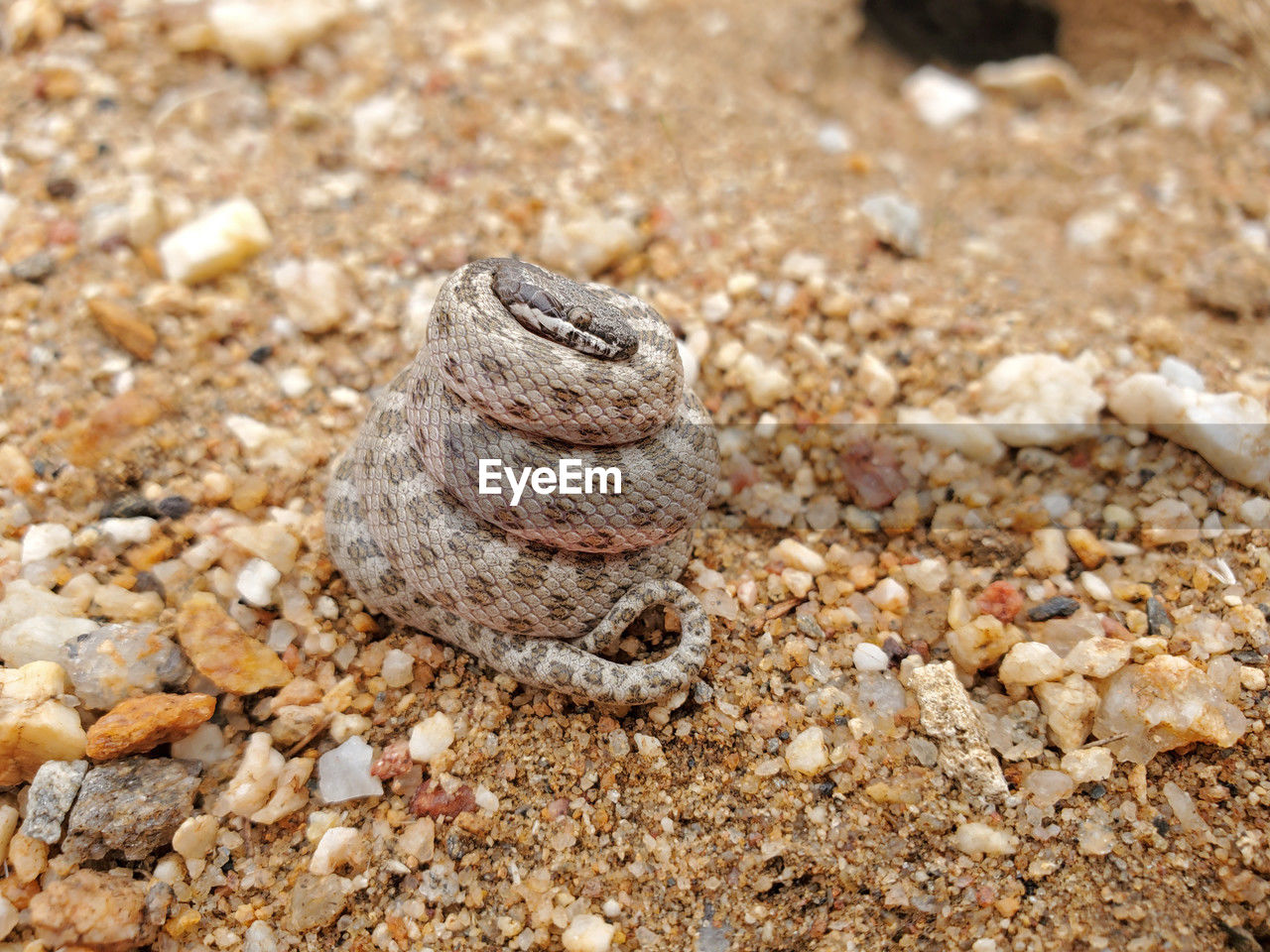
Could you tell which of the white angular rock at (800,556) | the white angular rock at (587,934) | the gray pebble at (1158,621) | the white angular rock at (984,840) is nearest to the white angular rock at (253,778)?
the white angular rock at (587,934)

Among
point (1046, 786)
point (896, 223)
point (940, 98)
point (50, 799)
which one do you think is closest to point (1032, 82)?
point (940, 98)

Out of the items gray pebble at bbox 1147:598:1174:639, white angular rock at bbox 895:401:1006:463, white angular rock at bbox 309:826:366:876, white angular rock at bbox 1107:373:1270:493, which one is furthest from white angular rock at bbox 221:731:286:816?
white angular rock at bbox 1107:373:1270:493

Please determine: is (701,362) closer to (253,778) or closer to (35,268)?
(253,778)

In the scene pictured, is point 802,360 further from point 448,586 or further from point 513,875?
point 513,875

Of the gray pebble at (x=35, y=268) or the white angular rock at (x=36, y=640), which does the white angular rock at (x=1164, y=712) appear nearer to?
the white angular rock at (x=36, y=640)

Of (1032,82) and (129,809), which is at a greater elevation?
(1032,82)
